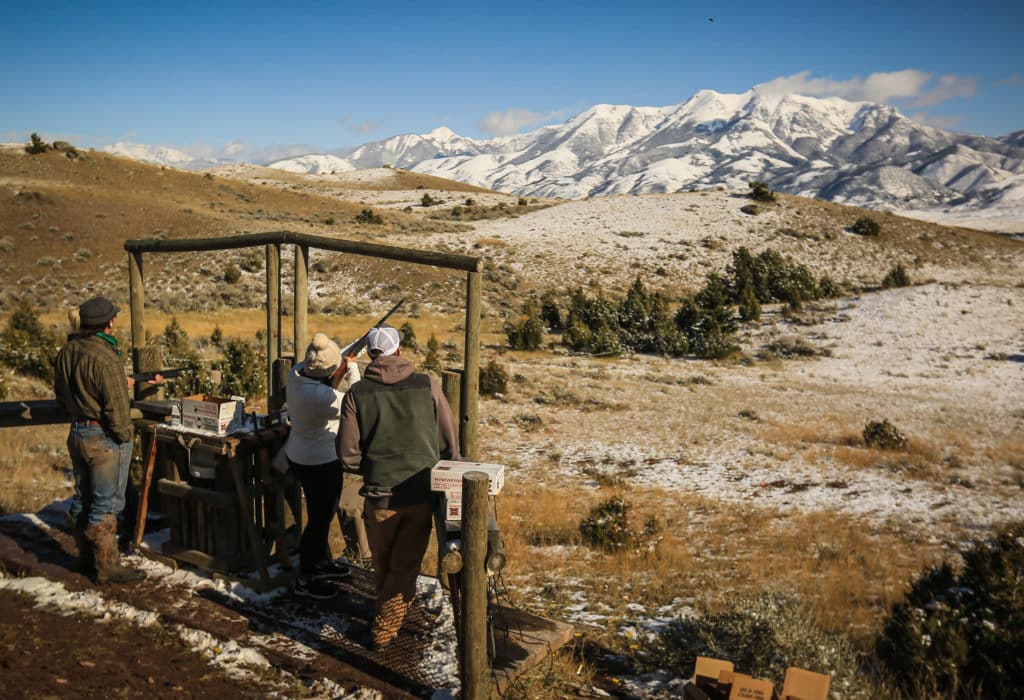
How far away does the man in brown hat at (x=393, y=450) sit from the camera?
16.4ft

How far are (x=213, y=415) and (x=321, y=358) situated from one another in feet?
4.28

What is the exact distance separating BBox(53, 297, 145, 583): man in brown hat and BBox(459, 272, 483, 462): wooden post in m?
2.85

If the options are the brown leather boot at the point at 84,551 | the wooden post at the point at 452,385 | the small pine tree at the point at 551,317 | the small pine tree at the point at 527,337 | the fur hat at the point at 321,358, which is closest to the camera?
the fur hat at the point at 321,358

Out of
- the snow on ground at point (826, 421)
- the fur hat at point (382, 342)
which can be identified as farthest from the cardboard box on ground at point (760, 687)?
the snow on ground at point (826, 421)

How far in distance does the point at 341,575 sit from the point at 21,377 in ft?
45.3

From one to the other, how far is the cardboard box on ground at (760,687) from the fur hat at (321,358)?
3476 millimetres

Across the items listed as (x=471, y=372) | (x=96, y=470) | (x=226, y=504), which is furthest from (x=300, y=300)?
(x=96, y=470)

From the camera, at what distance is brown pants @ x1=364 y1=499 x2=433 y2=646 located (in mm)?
5098

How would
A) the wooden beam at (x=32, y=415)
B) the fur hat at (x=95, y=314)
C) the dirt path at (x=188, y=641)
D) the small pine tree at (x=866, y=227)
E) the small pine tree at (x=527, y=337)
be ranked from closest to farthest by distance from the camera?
the dirt path at (x=188, y=641)
the fur hat at (x=95, y=314)
the wooden beam at (x=32, y=415)
the small pine tree at (x=527, y=337)
the small pine tree at (x=866, y=227)

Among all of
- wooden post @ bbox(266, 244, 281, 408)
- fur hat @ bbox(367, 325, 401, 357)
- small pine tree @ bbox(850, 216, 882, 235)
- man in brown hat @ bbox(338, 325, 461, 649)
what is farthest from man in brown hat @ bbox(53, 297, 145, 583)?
small pine tree @ bbox(850, 216, 882, 235)

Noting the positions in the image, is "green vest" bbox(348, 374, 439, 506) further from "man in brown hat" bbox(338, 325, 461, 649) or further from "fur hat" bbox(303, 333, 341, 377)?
"fur hat" bbox(303, 333, 341, 377)

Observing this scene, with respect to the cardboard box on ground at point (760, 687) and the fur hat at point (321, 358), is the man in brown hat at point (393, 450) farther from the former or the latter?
the cardboard box on ground at point (760, 687)

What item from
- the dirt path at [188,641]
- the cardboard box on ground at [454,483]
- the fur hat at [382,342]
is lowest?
the dirt path at [188,641]

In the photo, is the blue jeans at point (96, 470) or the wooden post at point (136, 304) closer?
the blue jeans at point (96, 470)
